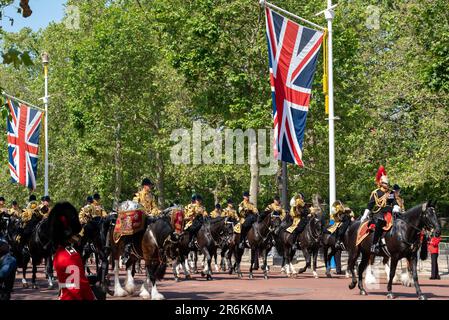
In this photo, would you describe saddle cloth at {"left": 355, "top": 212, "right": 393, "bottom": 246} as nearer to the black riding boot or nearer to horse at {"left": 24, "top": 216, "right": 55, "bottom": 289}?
the black riding boot

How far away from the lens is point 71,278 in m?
9.42

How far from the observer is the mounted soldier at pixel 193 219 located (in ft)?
94.9

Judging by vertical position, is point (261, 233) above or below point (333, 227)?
below

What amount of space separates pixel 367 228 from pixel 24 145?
24284 millimetres

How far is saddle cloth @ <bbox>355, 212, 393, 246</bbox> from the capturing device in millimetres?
20172

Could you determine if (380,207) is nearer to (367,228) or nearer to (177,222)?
(367,228)

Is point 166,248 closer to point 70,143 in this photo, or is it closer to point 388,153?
point 388,153

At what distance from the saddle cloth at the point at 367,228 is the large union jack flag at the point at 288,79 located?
5980 millimetres

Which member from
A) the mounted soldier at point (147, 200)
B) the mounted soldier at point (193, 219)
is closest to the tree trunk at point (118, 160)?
the mounted soldier at point (193, 219)

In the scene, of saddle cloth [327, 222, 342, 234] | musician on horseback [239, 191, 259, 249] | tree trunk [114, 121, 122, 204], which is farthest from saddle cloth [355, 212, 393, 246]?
tree trunk [114, 121, 122, 204]

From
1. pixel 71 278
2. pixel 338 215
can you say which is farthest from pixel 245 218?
pixel 71 278

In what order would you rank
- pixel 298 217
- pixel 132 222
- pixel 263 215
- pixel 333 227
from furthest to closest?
pixel 298 217 < pixel 333 227 < pixel 263 215 < pixel 132 222

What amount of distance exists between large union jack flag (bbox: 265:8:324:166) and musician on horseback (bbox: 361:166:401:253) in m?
6.35
